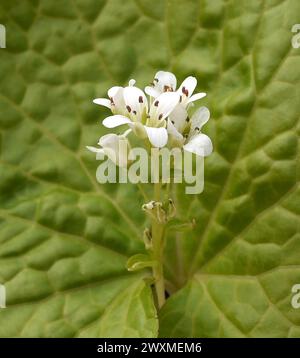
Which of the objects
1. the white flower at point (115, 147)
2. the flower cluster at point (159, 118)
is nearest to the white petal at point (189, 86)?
the flower cluster at point (159, 118)

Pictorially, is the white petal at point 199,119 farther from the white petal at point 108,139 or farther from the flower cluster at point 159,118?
the white petal at point 108,139

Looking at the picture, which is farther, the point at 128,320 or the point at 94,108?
the point at 94,108

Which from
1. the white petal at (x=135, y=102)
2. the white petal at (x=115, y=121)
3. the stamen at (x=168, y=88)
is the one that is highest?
the stamen at (x=168, y=88)

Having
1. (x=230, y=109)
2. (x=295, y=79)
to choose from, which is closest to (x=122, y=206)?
(x=230, y=109)

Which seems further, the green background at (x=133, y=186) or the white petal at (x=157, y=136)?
the green background at (x=133, y=186)

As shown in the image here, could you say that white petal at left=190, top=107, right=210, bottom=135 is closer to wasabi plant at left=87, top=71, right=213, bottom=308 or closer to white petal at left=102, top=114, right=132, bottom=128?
wasabi plant at left=87, top=71, right=213, bottom=308

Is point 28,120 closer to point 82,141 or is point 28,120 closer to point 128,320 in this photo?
point 82,141

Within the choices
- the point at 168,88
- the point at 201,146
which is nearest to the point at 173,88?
the point at 168,88
